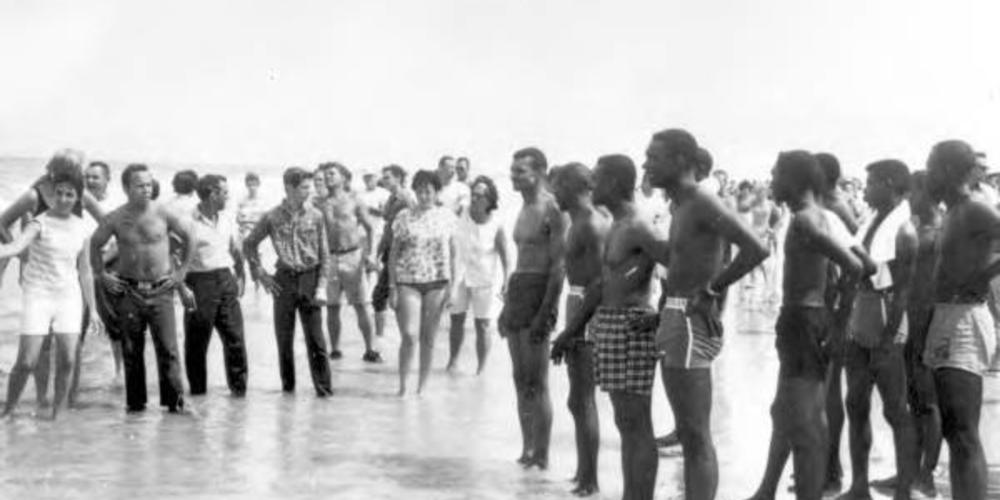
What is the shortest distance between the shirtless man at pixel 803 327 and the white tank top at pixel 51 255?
18.1 ft

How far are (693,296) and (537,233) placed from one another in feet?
7.30

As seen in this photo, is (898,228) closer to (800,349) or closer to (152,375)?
(800,349)

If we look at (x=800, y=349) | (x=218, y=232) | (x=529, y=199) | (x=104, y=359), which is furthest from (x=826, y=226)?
(x=104, y=359)

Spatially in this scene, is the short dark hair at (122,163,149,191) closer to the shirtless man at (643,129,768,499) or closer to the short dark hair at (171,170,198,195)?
the short dark hair at (171,170,198,195)

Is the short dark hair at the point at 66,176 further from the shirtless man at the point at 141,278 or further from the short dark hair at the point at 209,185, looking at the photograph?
the short dark hair at the point at 209,185

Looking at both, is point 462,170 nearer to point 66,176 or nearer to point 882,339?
point 66,176

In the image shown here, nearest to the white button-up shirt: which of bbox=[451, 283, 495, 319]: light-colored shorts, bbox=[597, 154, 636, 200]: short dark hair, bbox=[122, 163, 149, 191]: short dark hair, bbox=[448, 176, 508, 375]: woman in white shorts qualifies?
bbox=[122, 163, 149, 191]: short dark hair

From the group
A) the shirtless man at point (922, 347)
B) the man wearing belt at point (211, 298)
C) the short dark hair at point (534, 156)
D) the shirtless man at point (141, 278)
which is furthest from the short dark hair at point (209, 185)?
the shirtless man at point (922, 347)

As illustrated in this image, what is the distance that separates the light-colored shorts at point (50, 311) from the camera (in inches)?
383

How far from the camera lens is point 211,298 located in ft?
38.0

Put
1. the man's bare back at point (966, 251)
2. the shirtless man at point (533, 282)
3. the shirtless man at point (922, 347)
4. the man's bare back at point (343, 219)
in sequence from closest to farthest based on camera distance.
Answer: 1. the man's bare back at point (966, 251)
2. the shirtless man at point (922, 347)
3. the shirtless man at point (533, 282)
4. the man's bare back at point (343, 219)

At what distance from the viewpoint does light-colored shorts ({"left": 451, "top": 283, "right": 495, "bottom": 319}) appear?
13180 millimetres

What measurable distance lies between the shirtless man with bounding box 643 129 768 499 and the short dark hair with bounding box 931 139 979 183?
3.72 feet

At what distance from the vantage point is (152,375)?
42.3ft
